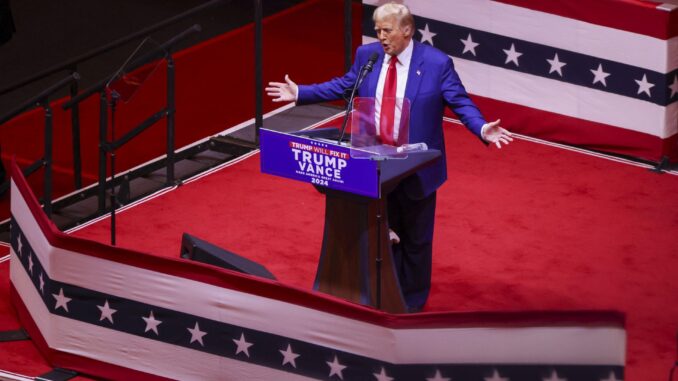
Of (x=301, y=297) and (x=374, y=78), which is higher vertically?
(x=374, y=78)

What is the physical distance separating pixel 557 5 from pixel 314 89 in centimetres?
296

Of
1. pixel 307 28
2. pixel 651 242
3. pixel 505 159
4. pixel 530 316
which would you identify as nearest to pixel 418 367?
pixel 530 316

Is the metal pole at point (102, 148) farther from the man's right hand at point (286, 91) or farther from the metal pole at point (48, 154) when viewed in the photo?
the man's right hand at point (286, 91)

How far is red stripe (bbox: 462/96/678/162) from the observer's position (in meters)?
10.1

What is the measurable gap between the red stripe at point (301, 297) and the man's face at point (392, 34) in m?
1.43

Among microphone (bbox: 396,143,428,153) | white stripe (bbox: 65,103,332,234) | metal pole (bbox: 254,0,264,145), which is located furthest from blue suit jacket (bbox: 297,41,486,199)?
metal pole (bbox: 254,0,264,145)

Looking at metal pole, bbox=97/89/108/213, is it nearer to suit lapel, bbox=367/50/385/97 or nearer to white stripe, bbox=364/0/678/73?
suit lapel, bbox=367/50/385/97

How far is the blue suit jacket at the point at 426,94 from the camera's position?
7652 millimetres

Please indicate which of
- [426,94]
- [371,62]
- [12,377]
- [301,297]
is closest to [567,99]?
[426,94]

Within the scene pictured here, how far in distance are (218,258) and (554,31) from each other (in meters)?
3.64

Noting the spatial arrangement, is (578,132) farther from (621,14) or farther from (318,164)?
(318,164)

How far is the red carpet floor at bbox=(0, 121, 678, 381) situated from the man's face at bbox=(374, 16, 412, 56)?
4.96 ft

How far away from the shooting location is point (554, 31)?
33.7 feet

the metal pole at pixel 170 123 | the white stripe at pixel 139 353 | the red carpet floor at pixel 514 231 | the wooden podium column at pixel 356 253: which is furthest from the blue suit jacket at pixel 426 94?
the metal pole at pixel 170 123
